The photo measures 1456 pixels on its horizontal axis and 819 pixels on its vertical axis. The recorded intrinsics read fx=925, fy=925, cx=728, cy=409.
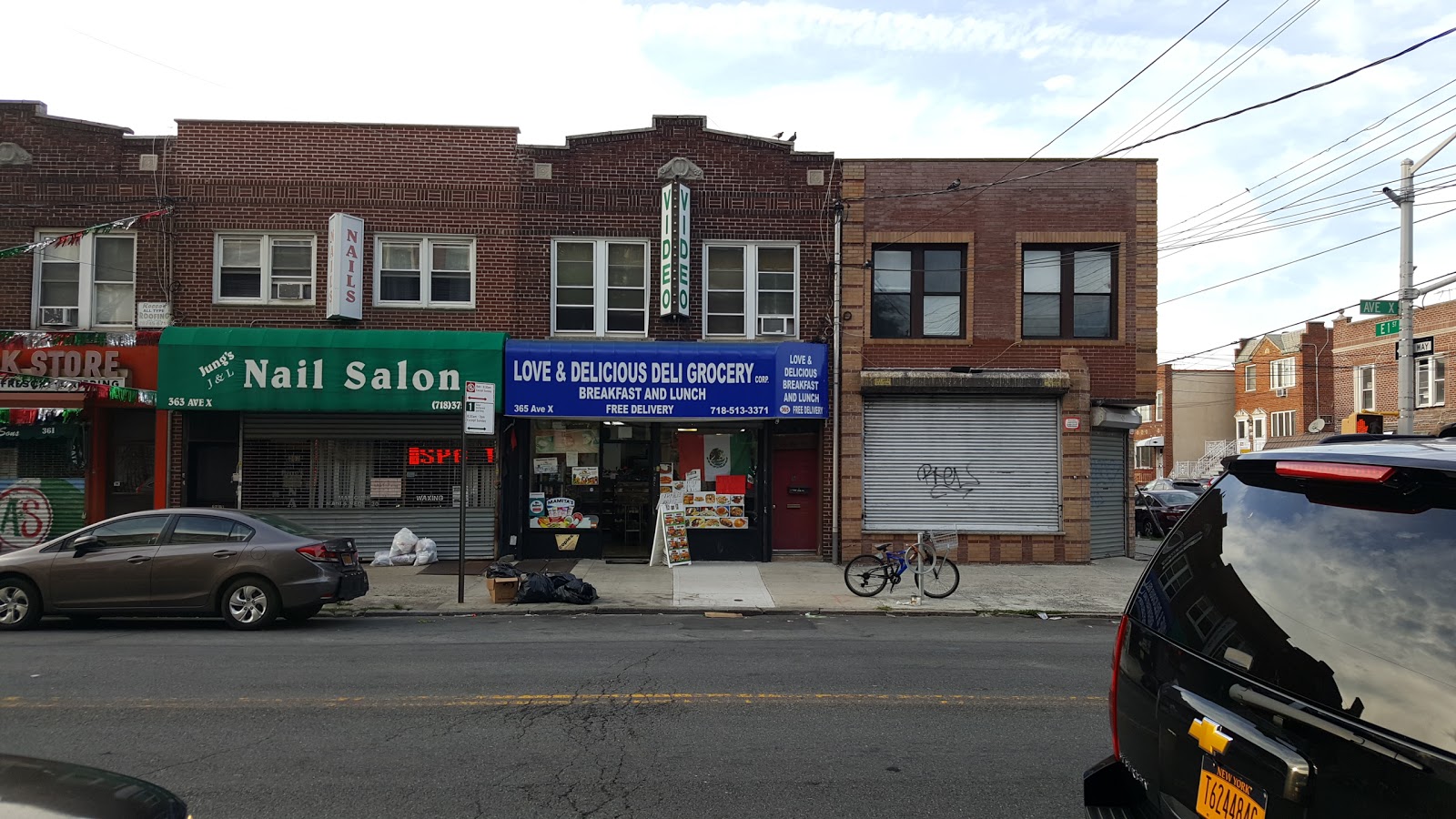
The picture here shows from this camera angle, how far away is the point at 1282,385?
44.7 meters

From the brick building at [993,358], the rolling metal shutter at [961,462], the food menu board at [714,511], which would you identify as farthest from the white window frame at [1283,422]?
the food menu board at [714,511]

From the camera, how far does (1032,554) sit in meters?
16.8

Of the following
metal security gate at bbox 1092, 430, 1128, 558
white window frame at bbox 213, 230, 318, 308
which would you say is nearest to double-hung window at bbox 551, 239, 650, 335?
white window frame at bbox 213, 230, 318, 308

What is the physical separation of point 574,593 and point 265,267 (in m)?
8.81

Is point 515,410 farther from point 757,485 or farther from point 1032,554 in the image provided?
point 1032,554

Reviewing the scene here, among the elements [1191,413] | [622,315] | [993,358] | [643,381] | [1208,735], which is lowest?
[1208,735]

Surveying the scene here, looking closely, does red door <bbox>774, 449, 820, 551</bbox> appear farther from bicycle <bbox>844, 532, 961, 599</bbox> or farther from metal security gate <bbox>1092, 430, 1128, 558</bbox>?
metal security gate <bbox>1092, 430, 1128, 558</bbox>

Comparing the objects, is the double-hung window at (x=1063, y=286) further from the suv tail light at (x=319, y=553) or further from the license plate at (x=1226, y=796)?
the license plate at (x=1226, y=796)

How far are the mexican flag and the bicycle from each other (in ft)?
12.9

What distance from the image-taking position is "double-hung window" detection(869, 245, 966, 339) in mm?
17141

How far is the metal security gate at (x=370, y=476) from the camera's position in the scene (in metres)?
16.3

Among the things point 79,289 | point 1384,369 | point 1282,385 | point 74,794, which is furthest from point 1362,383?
point 74,794

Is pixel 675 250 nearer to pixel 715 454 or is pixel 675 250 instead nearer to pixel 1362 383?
pixel 715 454

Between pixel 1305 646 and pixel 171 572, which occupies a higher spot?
pixel 1305 646
